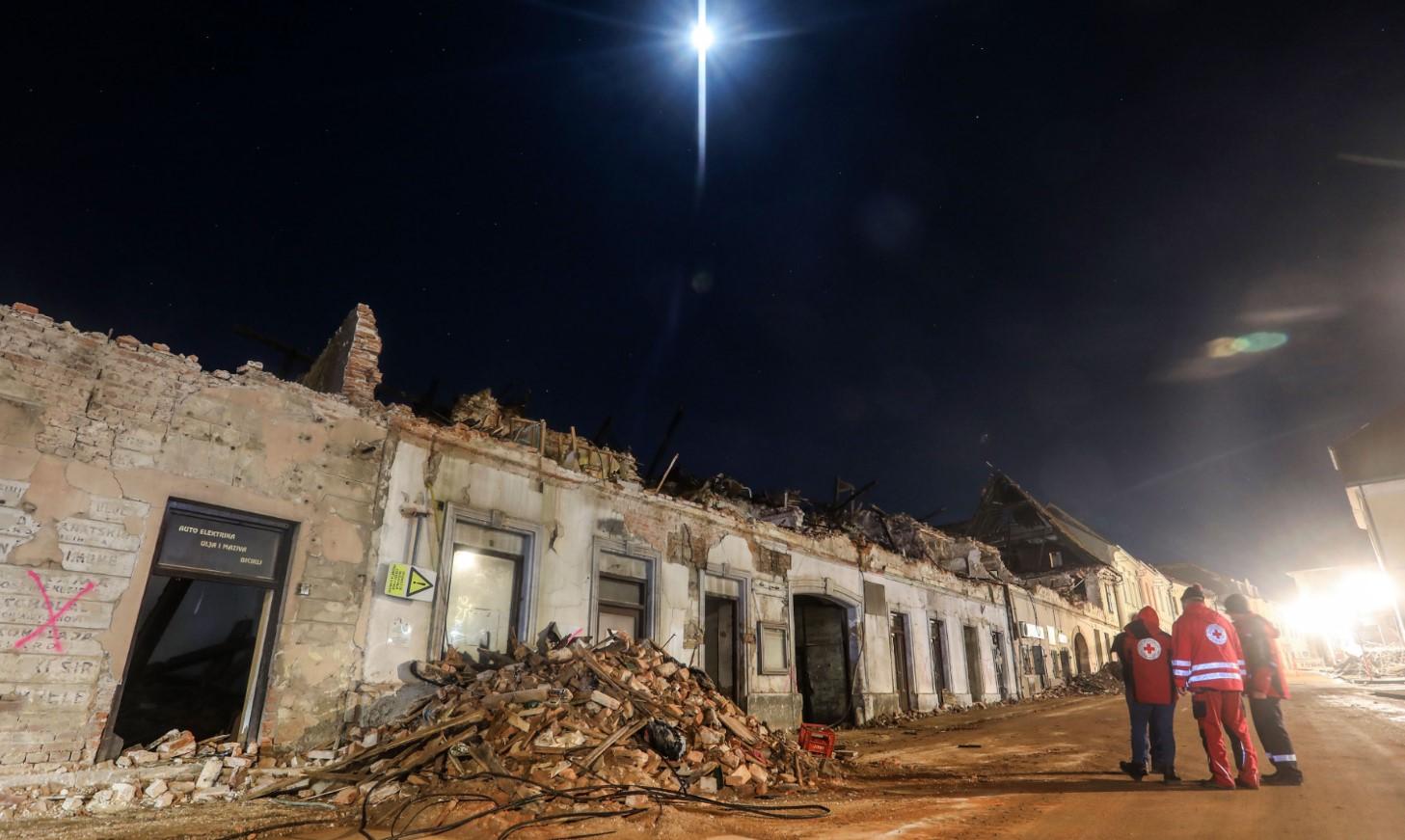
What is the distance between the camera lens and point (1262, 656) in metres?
7.50

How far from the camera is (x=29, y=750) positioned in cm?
653

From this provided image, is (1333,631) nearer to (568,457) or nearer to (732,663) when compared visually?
(732,663)

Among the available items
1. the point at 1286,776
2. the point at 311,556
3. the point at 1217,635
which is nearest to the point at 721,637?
the point at 311,556

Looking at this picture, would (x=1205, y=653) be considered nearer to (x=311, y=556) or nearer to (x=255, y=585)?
(x=311, y=556)

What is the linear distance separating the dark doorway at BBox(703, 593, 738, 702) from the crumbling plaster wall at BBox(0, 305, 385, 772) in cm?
722

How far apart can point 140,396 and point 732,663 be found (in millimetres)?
10813

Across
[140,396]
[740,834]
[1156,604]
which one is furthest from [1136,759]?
[1156,604]

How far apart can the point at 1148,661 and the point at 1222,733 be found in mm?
1243

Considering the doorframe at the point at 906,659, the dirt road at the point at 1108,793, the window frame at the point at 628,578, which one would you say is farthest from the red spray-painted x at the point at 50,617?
the doorframe at the point at 906,659

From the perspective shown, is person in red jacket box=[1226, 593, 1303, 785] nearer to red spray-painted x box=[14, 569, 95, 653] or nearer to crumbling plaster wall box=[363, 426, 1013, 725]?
crumbling plaster wall box=[363, 426, 1013, 725]

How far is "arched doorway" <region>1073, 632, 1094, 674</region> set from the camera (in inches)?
1276

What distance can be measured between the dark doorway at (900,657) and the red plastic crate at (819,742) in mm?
8885

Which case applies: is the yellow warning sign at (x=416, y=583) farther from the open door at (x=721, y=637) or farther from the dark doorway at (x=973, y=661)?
the dark doorway at (x=973, y=661)

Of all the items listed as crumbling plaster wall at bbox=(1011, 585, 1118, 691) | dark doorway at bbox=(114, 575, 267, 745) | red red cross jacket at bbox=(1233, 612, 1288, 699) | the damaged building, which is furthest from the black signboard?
the damaged building
